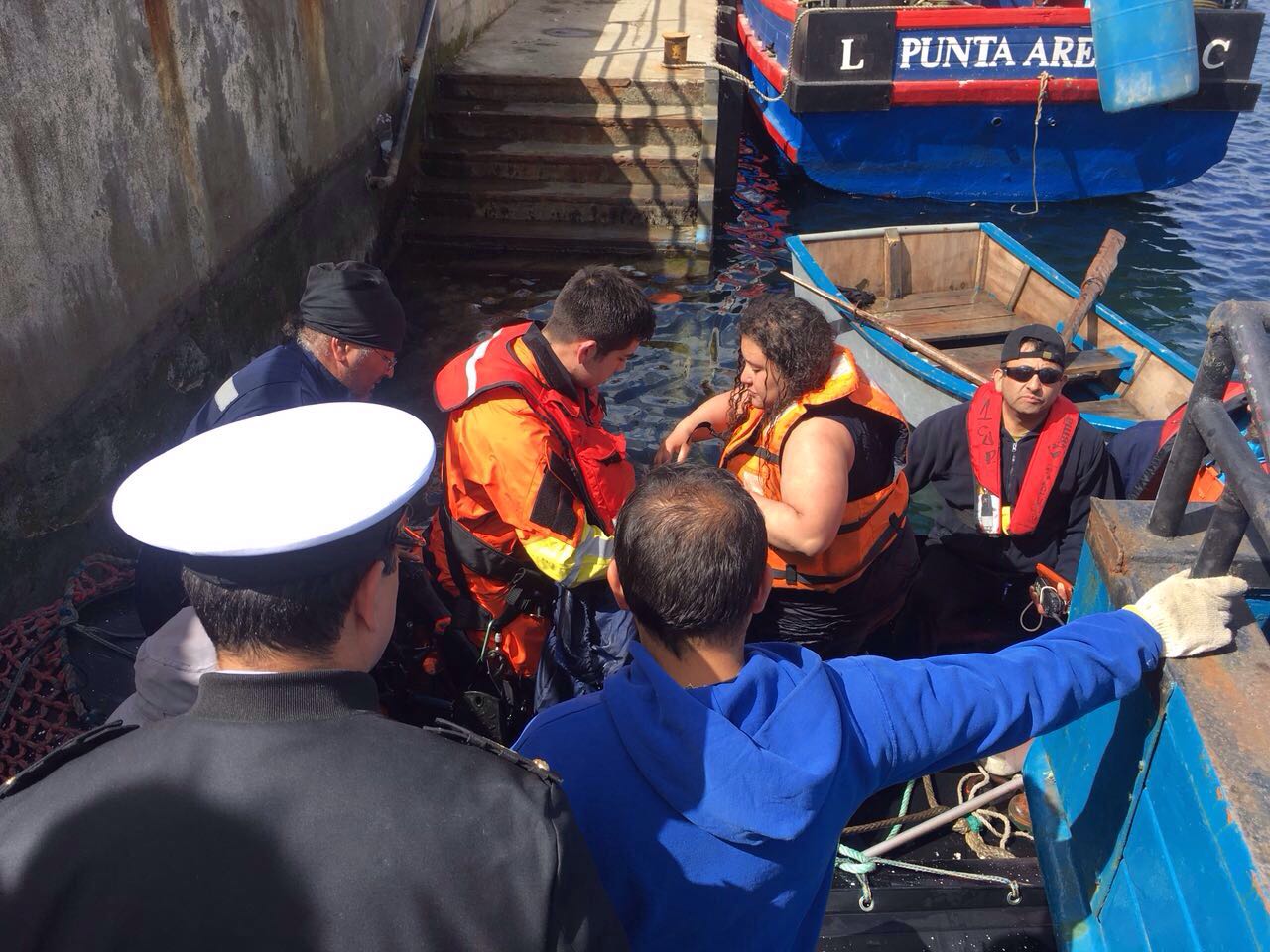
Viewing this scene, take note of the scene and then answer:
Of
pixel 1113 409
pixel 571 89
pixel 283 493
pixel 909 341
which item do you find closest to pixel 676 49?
pixel 571 89

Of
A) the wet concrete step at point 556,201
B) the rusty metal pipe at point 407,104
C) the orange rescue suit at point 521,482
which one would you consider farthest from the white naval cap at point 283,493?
the wet concrete step at point 556,201

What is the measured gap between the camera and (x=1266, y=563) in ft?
6.43

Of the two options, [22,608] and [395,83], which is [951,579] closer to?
[22,608]

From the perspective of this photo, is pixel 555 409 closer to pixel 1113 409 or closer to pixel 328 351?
pixel 328 351

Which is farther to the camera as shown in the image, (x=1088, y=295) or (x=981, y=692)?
(x=1088, y=295)

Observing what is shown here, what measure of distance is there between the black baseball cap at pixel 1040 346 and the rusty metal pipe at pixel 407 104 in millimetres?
6307

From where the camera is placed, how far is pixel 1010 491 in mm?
3924

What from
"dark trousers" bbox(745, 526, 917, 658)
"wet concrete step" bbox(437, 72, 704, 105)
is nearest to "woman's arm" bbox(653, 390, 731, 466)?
"dark trousers" bbox(745, 526, 917, 658)

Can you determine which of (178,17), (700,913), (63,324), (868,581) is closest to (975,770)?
(868,581)

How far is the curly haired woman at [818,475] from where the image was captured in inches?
111

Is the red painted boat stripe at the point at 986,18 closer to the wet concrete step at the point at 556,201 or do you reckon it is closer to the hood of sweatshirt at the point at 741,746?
the wet concrete step at the point at 556,201

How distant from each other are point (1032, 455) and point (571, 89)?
25.9ft

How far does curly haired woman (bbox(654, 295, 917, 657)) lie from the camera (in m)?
2.82

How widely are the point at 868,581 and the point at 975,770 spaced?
32.1 inches
